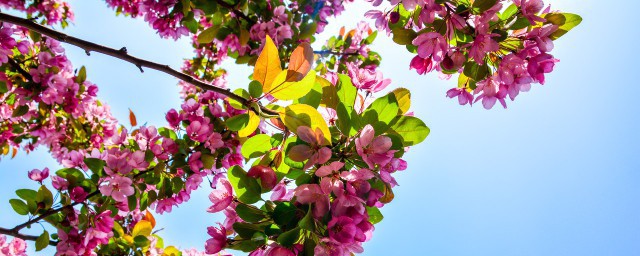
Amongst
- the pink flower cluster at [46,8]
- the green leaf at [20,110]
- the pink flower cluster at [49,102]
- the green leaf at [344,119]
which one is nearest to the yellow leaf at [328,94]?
the green leaf at [344,119]

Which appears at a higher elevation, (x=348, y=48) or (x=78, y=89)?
(x=348, y=48)

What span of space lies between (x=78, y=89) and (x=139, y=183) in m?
1.20

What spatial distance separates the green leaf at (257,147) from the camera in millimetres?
1359

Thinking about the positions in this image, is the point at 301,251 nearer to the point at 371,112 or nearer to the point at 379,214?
the point at 379,214

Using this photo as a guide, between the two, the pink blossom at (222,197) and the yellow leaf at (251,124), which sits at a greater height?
the yellow leaf at (251,124)

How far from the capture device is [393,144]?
1196 mm

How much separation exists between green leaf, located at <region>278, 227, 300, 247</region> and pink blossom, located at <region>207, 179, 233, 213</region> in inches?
11.4

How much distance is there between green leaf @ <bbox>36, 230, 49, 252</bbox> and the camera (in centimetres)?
195

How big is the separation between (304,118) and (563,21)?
976 mm

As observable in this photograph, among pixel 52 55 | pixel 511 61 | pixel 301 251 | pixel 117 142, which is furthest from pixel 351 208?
pixel 52 55

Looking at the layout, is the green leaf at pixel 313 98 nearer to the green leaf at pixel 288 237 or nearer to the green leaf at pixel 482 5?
the green leaf at pixel 288 237

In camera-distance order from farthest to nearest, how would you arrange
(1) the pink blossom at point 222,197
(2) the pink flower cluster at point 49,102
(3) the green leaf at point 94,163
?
(2) the pink flower cluster at point 49,102, (3) the green leaf at point 94,163, (1) the pink blossom at point 222,197

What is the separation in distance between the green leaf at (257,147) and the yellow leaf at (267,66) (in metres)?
0.26

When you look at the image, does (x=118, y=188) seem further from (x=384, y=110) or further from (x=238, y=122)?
(x=384, y=110)
